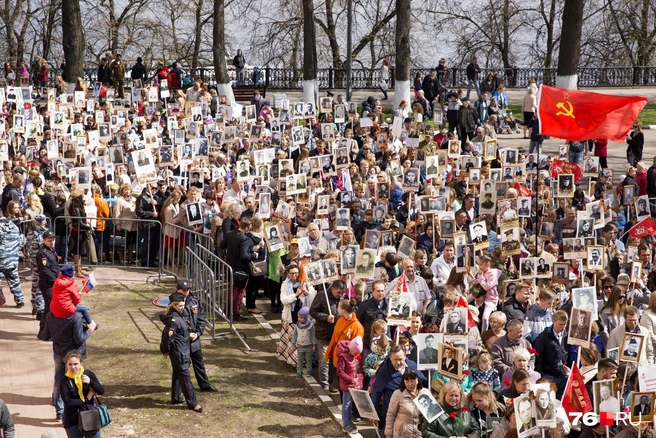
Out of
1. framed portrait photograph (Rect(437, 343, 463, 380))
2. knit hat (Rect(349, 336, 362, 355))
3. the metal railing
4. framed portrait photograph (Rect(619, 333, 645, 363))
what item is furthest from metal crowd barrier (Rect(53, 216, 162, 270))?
the metal railing

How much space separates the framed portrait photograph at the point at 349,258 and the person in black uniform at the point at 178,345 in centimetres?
245

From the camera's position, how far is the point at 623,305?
12312 millimetres

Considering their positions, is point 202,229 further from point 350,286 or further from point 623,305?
point 623,305

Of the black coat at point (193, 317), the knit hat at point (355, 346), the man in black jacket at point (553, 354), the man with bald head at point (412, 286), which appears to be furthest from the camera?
the man with bald head at point (412, 286)

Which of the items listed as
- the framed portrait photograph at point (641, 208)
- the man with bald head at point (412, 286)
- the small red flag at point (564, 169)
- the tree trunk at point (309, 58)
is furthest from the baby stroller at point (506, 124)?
the man with bald head at point (412, 286)

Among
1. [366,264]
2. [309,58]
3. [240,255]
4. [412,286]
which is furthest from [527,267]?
[309,58]

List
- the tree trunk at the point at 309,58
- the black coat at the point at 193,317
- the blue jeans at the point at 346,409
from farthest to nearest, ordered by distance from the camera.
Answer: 1. the tree trunk at the point at 309,58
2. the black coat at the point at 193,317
3. the blue jeans at the point at 346,409

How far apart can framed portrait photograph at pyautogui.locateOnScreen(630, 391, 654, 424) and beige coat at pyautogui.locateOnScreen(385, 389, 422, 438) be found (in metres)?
2.04

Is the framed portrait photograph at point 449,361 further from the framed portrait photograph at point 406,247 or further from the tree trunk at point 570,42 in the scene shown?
the tree trunk at point 570,42

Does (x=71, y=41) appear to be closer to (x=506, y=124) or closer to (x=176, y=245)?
(x=506, y=124)

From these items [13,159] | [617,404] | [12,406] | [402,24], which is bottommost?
[12,406]

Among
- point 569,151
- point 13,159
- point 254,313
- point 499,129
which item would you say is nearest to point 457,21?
point 499,129

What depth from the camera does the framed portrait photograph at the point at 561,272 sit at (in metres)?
13.5

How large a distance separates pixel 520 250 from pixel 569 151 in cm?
820
